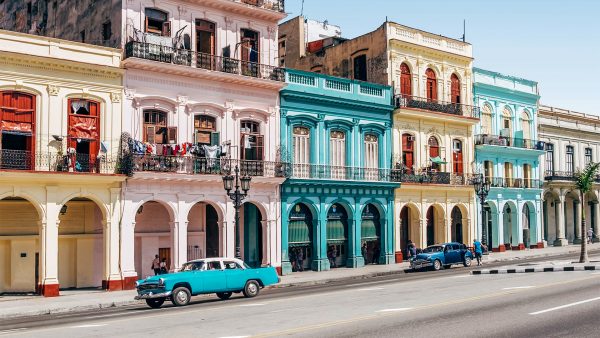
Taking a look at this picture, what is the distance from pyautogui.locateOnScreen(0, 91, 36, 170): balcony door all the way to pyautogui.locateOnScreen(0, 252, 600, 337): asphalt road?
342 inches

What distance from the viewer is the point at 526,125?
53500 mm

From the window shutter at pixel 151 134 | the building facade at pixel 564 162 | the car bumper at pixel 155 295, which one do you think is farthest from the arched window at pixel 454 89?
the car bumper at pixel 155 295

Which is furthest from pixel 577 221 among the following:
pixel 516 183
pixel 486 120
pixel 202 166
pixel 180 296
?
pixel 180 296

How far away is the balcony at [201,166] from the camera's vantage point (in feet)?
102

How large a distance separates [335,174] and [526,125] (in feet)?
68.9

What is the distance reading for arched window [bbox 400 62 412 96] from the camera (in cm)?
4353

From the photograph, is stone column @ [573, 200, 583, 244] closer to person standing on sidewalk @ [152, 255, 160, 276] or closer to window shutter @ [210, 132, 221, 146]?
window shutter @ [210, 132, 221, 146]

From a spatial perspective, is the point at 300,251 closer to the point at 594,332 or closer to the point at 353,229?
the point at 353,229

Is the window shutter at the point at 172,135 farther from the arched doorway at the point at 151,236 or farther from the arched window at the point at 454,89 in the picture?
the arched window at the point at 454,89

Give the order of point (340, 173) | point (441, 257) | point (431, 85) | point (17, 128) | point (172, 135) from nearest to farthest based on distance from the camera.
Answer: point (17, 128) → point (172, 135) → point (441, 257) → point (340, 173) → point (431, 85)

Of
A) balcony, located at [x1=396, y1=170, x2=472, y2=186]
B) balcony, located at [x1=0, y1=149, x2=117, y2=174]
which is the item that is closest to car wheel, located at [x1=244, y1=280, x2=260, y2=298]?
balcony, located at [x1=0, y1=149, x2=117, y2=174]

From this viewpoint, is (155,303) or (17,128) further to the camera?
(17,128)

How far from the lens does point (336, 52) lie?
47.0m

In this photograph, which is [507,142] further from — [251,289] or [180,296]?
[180,296]
